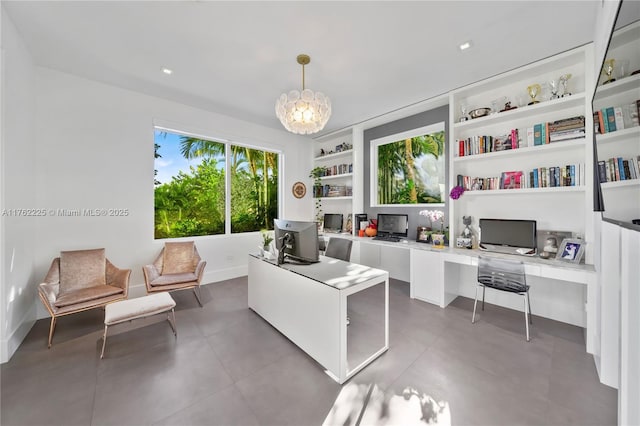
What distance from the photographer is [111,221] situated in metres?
3.27

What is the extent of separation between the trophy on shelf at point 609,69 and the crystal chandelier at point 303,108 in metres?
1.99

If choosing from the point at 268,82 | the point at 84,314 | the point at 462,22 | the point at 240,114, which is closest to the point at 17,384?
the point at 84,314

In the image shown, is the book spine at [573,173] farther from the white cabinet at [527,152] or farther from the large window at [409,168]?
the large window at [409,168]

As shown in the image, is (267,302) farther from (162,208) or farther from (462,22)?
(462,22)

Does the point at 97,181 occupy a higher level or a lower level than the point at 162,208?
higher

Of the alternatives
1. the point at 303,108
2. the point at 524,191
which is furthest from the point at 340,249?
the point at 524,191

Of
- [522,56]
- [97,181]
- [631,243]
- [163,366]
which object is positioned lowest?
[163,366]

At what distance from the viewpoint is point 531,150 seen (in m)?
2.77

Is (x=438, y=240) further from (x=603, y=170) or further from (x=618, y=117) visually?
(x=618, y=117)

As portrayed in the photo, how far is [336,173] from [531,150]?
3.23 metres

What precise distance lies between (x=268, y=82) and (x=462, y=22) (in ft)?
7.18

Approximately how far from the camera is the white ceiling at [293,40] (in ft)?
6.51

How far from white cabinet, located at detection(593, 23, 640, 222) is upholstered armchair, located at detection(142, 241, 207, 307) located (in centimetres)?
368

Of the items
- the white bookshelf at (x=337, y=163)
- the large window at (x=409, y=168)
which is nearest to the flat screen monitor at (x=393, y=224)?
the large window at (x=409, y=168)
